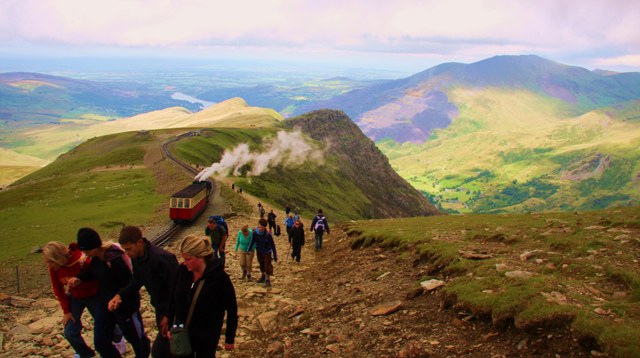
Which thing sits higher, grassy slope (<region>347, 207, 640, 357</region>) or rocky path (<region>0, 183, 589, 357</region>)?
grassy slope (<region>347, 207, 640, 357</region>)

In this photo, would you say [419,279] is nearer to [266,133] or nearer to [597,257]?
[597,257]

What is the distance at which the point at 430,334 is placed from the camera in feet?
36.3

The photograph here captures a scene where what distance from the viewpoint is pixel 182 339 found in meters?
7.93

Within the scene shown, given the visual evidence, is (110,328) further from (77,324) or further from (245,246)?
(245,246)

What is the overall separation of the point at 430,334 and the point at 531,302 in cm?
250

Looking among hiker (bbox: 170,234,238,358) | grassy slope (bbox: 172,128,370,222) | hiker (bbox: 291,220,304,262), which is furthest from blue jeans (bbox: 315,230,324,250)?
grassy slope (bbox: 172,128,370,222)

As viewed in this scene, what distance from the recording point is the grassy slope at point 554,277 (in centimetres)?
931

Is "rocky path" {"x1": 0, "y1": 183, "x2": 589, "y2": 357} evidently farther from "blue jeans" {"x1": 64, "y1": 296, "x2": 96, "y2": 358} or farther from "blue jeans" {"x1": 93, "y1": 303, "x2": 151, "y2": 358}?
"blue jeans" {"x1": 93, "y1": 303, "x2": 151, "y2": 358}

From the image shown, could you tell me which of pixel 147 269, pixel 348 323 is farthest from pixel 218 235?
pixel 147 269

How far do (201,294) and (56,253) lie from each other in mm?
3730

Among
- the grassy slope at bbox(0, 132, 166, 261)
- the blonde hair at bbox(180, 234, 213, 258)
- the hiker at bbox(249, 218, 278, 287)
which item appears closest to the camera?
the blonde hair at bbox(180, 234, 213, 258)

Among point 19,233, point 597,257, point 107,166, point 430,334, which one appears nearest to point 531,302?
point 430,334

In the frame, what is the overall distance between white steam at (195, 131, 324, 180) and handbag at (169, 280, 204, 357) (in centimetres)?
5217

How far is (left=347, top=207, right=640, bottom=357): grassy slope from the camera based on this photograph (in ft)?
30.6
